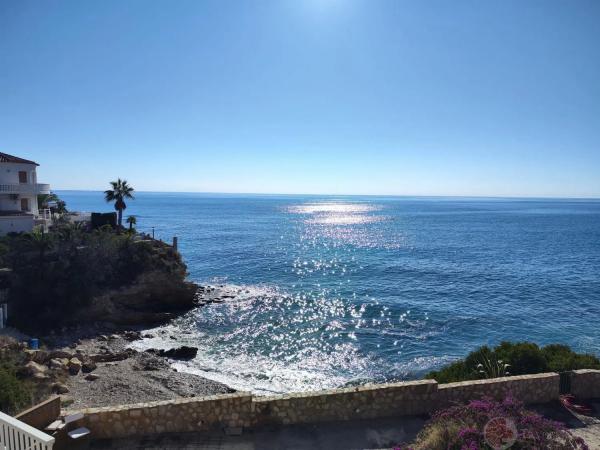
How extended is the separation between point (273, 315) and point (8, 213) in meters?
24.9

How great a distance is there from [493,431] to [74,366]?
2127cm

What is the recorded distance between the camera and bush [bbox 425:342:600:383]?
14367 millimetres

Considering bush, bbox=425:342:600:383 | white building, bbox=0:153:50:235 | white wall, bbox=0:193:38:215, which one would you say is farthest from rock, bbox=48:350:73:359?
bush, bbox=425:342:600:383

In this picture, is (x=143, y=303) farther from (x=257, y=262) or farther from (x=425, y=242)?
A: (x=425, y=242)

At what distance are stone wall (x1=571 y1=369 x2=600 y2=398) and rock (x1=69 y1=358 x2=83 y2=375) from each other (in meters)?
23.0

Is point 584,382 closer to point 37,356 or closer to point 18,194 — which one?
point 37,356

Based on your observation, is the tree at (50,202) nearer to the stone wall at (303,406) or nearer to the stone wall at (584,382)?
the stone wall at (303,406)

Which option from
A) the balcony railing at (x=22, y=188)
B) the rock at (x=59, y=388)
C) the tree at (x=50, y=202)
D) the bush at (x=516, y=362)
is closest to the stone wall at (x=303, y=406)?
the bush at (x=516, y=362)

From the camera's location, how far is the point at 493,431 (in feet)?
28.0

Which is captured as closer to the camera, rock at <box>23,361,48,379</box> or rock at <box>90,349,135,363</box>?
rock at <box>23,361,48,379</box>

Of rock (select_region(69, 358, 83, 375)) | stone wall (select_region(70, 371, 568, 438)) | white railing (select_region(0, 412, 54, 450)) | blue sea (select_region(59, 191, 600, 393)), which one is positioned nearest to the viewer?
white railing (select_region(0, 412, 54, 450))

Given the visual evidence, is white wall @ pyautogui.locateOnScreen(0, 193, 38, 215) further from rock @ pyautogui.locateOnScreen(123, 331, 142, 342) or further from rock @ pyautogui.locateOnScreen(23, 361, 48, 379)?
rock @ pyautogui.locateOnScreen(23, 361, 48, 379)

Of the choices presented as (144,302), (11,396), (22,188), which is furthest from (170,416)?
(22,188)

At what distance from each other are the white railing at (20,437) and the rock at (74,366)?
53.3 ft
